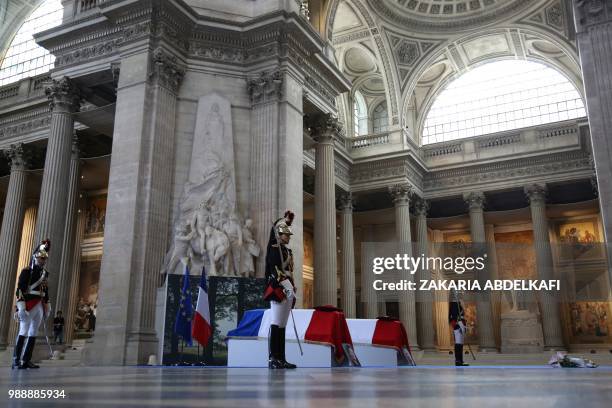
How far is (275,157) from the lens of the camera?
1335 cm

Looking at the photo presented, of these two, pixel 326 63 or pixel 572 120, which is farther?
pixel 572 120

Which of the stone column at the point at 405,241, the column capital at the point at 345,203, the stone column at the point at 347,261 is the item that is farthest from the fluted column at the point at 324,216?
the column capital at the point at 345,203

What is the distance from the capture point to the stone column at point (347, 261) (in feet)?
65.1

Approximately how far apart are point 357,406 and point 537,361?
17.2 metres

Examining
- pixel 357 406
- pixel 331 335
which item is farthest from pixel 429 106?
pixel 357 406

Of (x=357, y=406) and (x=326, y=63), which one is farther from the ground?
(x=326, y=63)

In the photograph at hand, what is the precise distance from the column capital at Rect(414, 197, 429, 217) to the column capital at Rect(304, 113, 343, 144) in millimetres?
9217

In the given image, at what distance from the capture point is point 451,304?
452 inches

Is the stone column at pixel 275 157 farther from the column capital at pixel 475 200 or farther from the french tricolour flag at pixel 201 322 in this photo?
the column capital at pixel 475 200

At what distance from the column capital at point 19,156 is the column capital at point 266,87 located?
346 inches

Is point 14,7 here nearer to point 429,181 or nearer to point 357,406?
point 429,181

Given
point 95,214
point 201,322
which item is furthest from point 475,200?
point 201,322

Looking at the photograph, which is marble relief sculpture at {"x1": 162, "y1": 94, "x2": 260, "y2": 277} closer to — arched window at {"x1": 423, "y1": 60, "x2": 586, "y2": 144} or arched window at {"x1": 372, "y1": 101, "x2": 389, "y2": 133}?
arched window at {"x1": 372, "y1": 101, "x2": 389, "y2": 133}

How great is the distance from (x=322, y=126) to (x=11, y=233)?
33.4 feet
